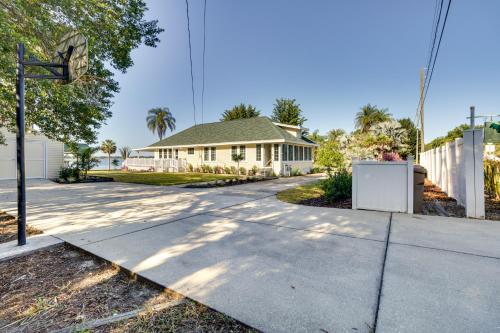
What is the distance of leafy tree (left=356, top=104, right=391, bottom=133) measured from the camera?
41812 millimetres

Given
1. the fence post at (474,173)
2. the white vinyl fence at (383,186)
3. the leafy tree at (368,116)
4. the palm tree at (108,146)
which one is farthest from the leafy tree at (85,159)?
the leafy tree at (368,116)

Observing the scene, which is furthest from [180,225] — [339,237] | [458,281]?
[458,281]

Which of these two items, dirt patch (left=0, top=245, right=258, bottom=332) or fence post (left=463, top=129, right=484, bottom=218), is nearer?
dirt patch (left=0, top=245, right=258, bottom=332)

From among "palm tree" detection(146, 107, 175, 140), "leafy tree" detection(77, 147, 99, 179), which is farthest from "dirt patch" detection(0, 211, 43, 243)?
"palm tree" detection(146, 107, 175, 140)

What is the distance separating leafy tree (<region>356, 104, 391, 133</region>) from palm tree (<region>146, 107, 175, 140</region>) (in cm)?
3940

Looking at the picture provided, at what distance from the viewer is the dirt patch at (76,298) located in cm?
175

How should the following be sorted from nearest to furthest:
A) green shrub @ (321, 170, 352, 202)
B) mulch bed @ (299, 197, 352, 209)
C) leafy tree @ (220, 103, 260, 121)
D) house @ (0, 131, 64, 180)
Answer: mulch bed @ (299, 197, 352, 209) < green shrub @ (321, 170, 352, 202) < house @ (0, 131, 64, 180) < leafy tree @ (220, 103, 260, 121)

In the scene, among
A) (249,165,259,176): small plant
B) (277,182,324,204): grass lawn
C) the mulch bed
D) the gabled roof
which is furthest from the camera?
the gabled roof

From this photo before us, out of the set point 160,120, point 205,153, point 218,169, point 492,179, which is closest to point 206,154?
point 205,153

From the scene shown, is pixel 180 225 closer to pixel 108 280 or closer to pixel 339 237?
pixel 108 280

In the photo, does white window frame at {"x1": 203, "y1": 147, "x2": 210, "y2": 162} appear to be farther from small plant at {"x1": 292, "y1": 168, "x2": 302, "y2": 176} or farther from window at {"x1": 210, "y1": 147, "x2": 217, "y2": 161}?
small plant at {"x1": 292, "y1": 168, "x2": 302, "y2": 176}

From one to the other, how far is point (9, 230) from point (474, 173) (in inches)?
352

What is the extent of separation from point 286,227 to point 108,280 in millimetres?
2823

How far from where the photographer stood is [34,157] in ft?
49.0
